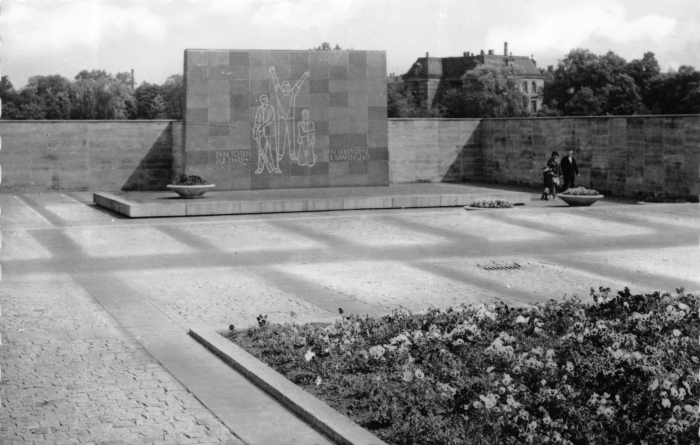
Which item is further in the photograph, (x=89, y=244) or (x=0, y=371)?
(x=89, y=244)

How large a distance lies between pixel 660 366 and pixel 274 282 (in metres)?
7.04

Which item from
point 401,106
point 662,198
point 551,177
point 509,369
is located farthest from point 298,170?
point 401,106

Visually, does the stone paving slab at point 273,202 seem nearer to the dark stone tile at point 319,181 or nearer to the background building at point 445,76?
the dark stone tile at point 319,181

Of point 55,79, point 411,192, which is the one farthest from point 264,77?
point 55,79

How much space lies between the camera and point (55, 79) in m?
89.8

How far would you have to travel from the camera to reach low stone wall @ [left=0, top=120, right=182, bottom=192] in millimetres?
30281

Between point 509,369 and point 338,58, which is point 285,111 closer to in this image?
point 338,58

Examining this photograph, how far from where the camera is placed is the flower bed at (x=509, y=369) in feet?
21.7

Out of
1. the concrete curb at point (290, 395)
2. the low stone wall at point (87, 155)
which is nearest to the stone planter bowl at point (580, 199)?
the low stone wall at point (87, 155)

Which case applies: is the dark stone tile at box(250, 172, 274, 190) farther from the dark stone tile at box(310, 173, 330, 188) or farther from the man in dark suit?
the man in dark suit

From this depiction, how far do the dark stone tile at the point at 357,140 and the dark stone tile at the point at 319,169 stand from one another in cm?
105

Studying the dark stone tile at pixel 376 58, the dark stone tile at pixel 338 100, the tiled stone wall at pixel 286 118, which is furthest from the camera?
the dark stone tile at pixel 376 58

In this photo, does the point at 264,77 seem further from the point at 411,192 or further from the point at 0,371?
the point at 0,371

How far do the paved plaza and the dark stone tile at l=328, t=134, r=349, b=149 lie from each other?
6297mm
